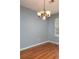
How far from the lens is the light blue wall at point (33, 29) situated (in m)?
5.00

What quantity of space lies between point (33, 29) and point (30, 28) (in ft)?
0.98

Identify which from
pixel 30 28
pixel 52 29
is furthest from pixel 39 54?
pixel 52 29

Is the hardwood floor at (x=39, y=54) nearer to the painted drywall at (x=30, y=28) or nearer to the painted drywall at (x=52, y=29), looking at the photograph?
the painted drywall at (x=30, y=28)

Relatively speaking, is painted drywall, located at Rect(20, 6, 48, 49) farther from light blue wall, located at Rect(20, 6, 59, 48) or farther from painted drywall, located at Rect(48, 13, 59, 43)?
painted drywall, located at Rect(48, 13, 59, 43)

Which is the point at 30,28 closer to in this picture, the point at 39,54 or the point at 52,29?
the point at 39,54

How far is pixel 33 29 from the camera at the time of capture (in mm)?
5672

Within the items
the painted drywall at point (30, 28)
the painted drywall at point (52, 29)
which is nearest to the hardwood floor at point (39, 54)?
the painted drywall at point (30, 28)

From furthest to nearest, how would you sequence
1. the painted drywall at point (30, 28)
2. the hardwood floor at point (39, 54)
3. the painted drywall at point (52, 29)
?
the painted drywall at point (52, 29) → the painted drywall at point (30, 28) → the hardwood floor at point (39, 54)
